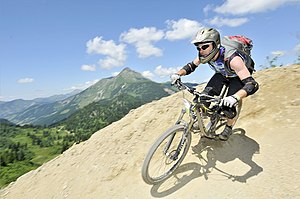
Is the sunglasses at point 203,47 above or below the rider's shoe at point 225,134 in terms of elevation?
above

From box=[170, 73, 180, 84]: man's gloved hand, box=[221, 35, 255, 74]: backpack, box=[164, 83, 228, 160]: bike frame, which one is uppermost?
box=[221, 35, 255, 74]: backpack

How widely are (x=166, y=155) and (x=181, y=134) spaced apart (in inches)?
26.9

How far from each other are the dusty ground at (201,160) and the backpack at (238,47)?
256cm

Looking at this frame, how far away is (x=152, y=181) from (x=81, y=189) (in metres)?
3.12

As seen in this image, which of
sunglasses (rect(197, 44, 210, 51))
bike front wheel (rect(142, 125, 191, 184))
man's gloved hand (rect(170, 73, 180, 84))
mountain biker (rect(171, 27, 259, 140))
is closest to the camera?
mountain biker (rect(171, 27, 259, 140))

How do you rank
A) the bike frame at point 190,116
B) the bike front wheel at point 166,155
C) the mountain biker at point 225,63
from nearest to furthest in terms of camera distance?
the mountain biker at point 225,63, the bike front wheel at point 166,155, the bike frame at point 190,116

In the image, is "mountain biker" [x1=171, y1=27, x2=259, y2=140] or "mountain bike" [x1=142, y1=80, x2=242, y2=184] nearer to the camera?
"mountain biker" [x1=171, y1=27, x2=259, y2=140]

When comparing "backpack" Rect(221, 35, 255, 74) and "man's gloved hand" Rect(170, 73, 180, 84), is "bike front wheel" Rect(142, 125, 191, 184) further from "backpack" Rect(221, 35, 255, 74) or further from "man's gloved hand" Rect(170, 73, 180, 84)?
"backpack" Rect(221, 35, 255, 74)

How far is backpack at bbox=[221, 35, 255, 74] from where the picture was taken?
633 cm

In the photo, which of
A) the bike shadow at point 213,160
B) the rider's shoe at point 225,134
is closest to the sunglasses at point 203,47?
the rider's shoe at point 225,134

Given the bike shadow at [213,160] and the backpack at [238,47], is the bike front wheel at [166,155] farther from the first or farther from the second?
the backpack at [238,47]

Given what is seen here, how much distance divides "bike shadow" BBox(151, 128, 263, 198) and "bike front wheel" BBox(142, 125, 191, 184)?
0.79 feet

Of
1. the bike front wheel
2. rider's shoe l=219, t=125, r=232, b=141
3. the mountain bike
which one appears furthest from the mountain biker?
the bike front wheel

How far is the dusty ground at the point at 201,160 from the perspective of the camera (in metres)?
6.63
